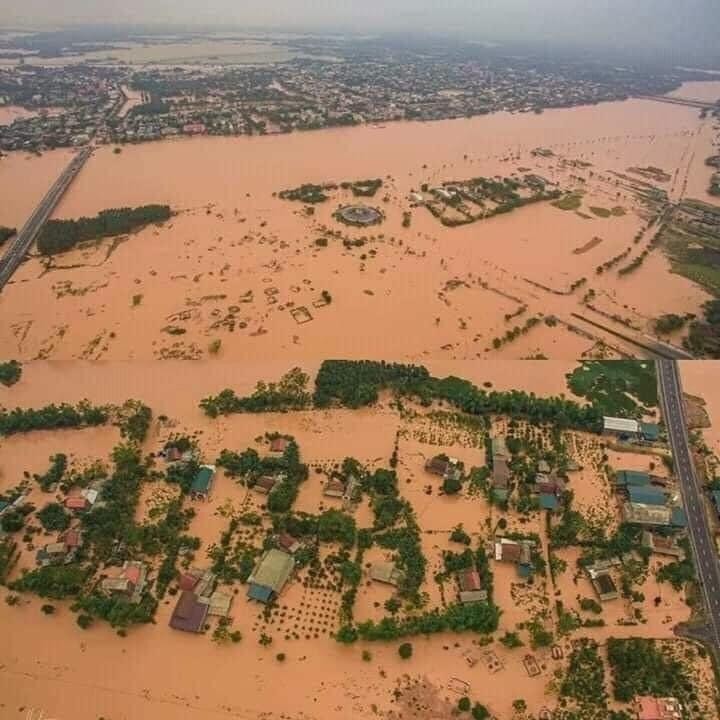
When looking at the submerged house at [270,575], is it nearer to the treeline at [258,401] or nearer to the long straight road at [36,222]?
the treeline at [258,401]

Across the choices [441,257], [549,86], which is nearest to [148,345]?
[441,257]

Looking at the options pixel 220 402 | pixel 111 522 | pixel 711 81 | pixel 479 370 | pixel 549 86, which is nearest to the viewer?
pixel 111 522

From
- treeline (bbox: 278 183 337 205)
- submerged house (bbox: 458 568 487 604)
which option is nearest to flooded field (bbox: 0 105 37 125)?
treeline (bbox: 278 183 337 205)

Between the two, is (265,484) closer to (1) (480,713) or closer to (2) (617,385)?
(1) (480,713)

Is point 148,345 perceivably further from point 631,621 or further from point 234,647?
point 631,621

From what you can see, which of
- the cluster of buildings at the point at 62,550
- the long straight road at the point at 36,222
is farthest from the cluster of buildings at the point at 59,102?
the cluster of buildings at the point at 62,550

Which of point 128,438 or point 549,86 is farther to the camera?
point 549,86

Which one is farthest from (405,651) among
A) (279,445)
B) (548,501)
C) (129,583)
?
(279,445)
